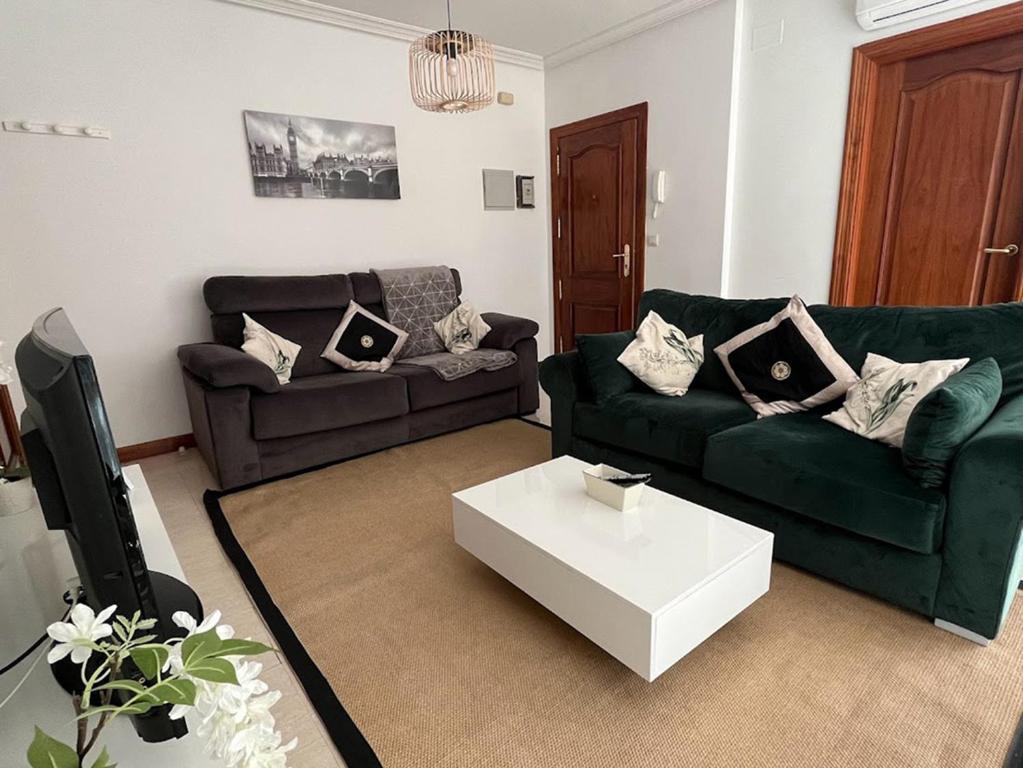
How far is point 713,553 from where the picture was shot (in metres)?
1.48

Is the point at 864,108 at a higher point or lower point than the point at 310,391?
higher

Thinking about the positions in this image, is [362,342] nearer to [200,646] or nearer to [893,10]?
[200,646]

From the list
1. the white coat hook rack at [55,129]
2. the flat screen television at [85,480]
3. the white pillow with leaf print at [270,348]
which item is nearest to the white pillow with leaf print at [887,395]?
the flat screen television at [85,480]

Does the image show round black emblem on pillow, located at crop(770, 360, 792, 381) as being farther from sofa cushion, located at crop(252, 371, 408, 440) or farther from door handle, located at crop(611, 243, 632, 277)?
door handle, located at crop(611, 243, 632, 277)

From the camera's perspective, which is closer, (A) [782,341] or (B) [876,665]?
(B) [876,665]

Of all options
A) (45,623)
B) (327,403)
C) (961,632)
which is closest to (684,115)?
(327,403)

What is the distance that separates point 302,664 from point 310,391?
60.3 inches

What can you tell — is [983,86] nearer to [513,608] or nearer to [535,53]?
[535,53]

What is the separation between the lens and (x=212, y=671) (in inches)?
18.3

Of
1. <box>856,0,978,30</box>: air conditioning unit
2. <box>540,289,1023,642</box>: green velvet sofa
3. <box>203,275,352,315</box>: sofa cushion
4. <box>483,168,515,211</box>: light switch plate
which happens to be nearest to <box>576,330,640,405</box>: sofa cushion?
<box>540,289,1023,642</box>: green velvet sofa

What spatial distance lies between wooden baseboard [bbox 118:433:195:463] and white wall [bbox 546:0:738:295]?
3.31 meters

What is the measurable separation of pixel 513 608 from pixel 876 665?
1.01 meters

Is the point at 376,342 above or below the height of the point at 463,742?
above

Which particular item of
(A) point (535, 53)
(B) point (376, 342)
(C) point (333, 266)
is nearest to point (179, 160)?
(C) point (333, 266)
